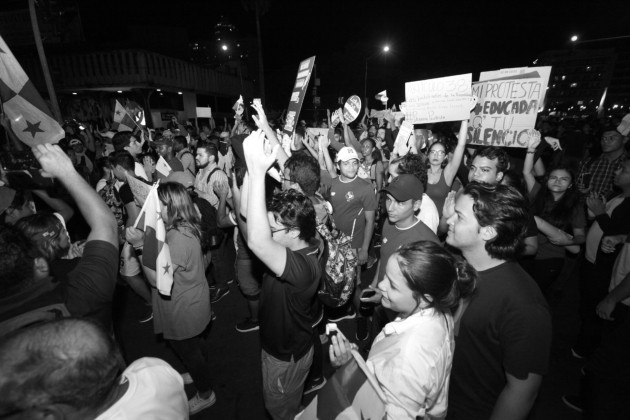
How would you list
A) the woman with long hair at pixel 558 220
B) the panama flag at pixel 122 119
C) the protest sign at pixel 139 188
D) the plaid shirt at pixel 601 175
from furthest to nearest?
1. the panama flag at pixel 122 119
2. the plaid shirt at pixel 601 175
3. the woman with long hair at pixel 558 220
4. the protest sign at pixel 139 188

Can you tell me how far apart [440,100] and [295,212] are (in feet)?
13.0

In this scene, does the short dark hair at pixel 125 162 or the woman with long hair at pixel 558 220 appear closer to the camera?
the woman with long hair at pixel 558 220

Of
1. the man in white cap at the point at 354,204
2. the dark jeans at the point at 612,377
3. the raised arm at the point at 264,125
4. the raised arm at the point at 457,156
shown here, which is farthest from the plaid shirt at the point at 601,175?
the raised arm at the point at 264,125

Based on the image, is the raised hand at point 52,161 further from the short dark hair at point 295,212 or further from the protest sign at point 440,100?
the protest sign at point 440,100

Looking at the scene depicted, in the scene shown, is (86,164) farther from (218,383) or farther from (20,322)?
(20,322)

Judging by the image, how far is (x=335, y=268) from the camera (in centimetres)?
313

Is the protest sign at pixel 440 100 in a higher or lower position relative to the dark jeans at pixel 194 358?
higher

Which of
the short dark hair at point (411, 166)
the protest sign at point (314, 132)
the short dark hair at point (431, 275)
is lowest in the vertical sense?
the short dark hair at point (431, 275)

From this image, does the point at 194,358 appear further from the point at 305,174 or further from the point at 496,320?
the point at 496,320

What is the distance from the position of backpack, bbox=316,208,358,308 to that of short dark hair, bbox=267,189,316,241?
74cm

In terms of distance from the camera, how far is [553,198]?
3.92m

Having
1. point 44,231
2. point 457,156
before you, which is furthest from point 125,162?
point 457,156

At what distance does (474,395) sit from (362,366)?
109cm

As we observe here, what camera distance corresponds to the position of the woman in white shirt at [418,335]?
4.70 ft
